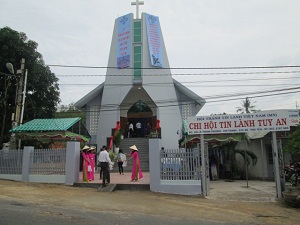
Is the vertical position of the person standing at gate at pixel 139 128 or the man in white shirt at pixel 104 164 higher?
the person standing at gate at pixel 139 128

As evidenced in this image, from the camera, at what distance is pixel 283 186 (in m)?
9.73

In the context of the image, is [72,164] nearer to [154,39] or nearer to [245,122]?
[245,122]

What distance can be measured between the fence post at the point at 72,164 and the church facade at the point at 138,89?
428 inches

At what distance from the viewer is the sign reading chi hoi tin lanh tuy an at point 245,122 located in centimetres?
958

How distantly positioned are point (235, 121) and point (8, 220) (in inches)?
293

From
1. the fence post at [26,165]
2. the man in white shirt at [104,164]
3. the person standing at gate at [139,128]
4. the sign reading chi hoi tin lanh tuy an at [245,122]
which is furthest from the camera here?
the person standing at gate at [139,128]

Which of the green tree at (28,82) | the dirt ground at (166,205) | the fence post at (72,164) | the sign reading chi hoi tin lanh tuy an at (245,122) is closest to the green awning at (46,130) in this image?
the fence post at (72,164)

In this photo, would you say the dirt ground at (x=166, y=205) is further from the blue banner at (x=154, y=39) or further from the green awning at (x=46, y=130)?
the blue banner at (x=154, y=39)

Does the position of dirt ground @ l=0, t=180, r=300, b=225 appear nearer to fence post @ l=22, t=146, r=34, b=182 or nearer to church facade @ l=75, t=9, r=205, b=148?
fence post @ l=22, t=146, r=34, b=182

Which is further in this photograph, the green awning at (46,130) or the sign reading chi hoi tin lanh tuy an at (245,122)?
the green awning at (46,130)

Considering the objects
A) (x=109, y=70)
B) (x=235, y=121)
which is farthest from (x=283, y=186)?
(x=109, y=70)

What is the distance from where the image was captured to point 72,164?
1185 centimetres

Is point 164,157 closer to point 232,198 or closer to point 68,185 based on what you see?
point 232,198

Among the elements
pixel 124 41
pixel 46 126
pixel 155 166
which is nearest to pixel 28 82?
pixel 46 126
